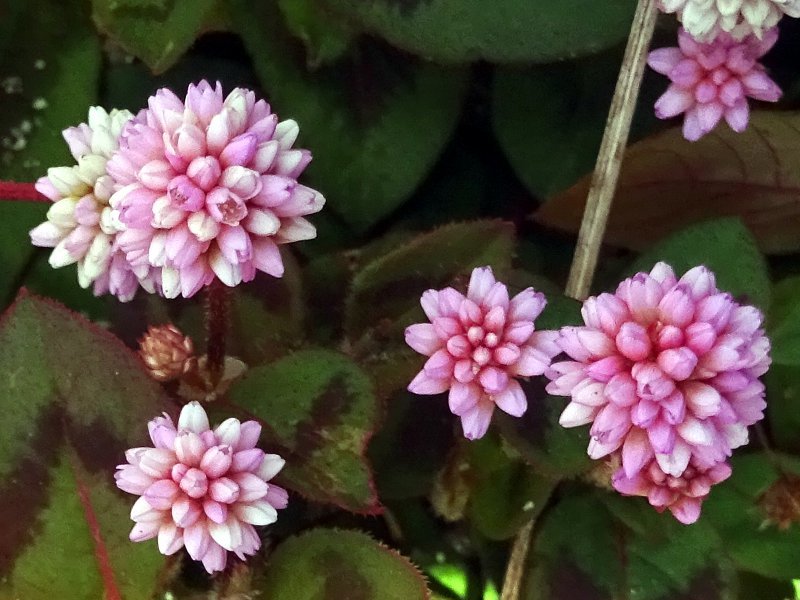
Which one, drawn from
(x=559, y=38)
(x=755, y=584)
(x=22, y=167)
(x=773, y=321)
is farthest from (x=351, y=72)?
(x=755, y=584)

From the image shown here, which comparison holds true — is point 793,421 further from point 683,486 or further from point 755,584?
point 683,486

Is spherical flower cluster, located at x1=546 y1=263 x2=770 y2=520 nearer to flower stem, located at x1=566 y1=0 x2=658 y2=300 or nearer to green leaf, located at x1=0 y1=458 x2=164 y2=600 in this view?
flower stem, located at x1=566 y1=0 x2=658 y2=300

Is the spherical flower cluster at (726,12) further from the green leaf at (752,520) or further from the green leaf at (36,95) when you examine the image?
the green leaf at (36,95)

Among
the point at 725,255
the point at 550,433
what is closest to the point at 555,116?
the point at 725,255

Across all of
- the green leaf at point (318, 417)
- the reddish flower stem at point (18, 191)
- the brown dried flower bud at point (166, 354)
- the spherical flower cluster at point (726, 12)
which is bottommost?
the green leaf at point (318, 417)

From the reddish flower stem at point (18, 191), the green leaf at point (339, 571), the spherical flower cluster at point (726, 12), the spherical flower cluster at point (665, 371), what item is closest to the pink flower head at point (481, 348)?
the spherical flower cluster at point (665, 371)

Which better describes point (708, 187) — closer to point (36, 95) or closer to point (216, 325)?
point (216, 325)
